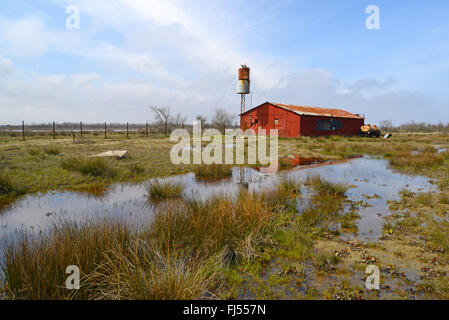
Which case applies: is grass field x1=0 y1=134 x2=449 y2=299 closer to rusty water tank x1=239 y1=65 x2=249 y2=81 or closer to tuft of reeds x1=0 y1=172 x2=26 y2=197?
tuft of reeds x1=0 y1=172 x2=26 y2=197

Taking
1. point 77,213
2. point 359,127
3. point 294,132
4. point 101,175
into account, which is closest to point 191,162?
point 101,175

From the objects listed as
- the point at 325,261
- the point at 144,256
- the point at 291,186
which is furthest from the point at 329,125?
the point at 144,256

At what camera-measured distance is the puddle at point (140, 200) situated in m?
5.18

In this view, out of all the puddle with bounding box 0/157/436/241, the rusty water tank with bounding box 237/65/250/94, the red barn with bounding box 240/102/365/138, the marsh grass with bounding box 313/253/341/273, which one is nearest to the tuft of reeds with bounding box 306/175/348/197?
the puddle with bounding box 0/157/436/241

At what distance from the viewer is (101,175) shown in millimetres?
9094

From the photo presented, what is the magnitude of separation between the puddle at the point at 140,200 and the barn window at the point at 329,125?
895 inches

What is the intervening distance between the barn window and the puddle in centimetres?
2274

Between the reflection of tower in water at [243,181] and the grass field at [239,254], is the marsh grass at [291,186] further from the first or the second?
the reflection of tower in water at [243,181]

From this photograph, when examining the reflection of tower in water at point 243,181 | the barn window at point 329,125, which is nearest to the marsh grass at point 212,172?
the reflection of tower in water at point 243,181

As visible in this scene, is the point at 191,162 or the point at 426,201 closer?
the point at 426,201

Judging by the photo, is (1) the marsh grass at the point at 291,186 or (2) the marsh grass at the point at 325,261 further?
(1) the marsh grass at the point at 291,186

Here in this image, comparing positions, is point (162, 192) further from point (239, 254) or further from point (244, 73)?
point (244, 73)
